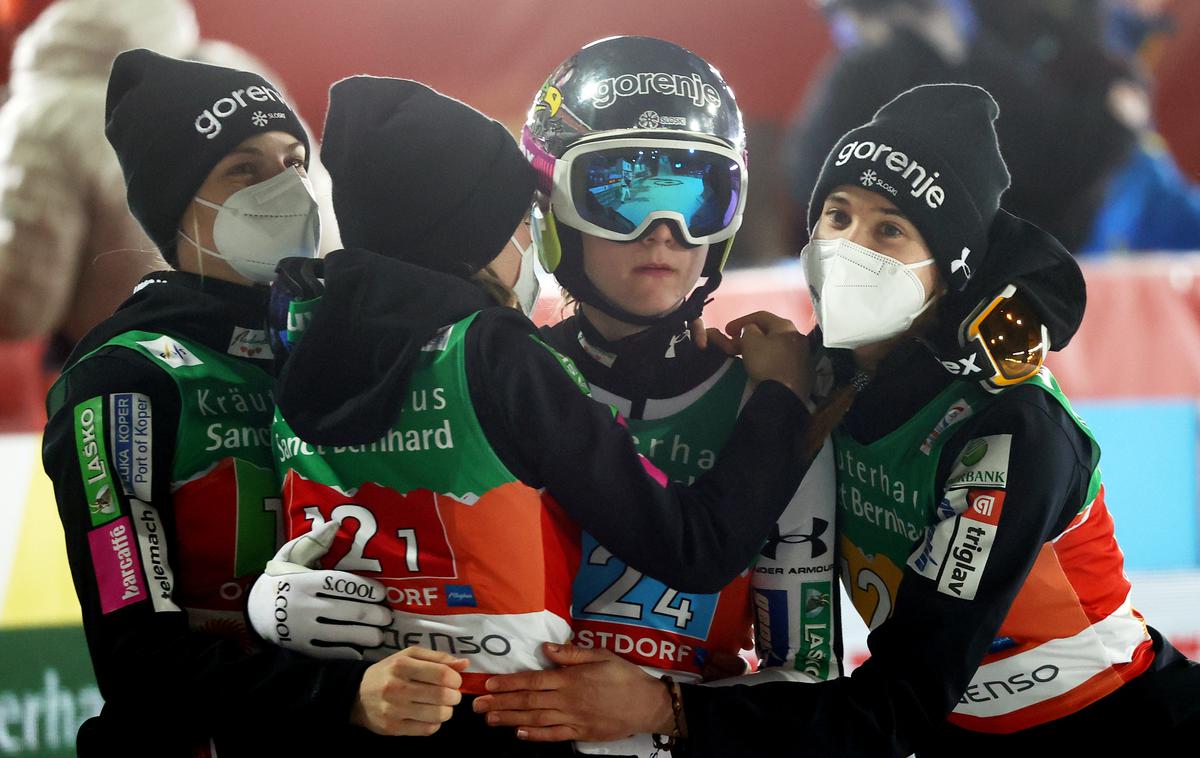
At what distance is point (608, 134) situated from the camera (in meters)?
2.43

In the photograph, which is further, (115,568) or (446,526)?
(115,568)

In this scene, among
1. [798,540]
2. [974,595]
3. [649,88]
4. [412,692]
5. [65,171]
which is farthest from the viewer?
[65,171]

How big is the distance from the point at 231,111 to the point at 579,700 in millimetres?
1476

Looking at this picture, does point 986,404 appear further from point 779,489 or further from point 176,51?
point 176,51

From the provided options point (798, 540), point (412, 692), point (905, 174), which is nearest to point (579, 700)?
point (412, 692)

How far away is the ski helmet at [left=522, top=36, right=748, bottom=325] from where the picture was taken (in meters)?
2.41

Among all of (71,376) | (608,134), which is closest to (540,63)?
(608,134)

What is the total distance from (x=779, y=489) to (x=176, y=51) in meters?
3.71

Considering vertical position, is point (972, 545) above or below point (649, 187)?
below

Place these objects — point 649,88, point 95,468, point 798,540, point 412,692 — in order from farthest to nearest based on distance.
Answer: point 649,88, point 798,540, point 95,468, point 412,692

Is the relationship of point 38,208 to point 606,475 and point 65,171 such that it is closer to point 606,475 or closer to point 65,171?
point 65,171

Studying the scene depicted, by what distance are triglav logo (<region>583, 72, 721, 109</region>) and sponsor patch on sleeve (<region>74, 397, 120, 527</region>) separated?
1.23m

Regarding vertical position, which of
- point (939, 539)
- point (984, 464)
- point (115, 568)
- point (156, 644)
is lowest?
point (156, 644)

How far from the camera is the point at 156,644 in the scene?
84.7 inches
